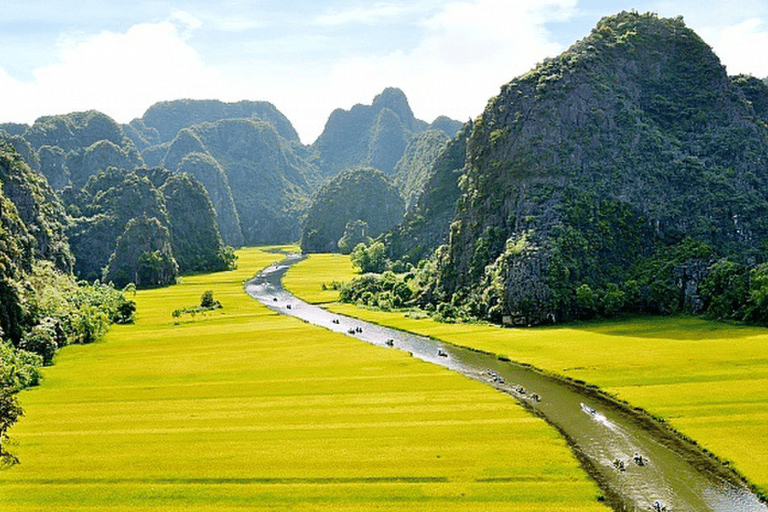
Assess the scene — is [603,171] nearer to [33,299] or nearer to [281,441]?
[281,441]

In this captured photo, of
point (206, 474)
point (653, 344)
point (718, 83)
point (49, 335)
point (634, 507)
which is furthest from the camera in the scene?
point (718, 83)

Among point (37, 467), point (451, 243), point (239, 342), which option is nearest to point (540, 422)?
point (37, 467)

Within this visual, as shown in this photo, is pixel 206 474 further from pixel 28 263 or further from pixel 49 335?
pixel 28 263

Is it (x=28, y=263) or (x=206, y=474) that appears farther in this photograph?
(x=28, y=263)

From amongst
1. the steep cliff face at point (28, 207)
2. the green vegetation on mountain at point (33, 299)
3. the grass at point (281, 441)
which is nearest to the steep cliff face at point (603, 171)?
the grass at point (281, 441)

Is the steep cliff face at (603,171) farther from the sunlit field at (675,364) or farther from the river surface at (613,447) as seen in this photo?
the river surface at (613,447)

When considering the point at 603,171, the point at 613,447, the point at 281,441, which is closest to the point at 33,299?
the point at 281,441

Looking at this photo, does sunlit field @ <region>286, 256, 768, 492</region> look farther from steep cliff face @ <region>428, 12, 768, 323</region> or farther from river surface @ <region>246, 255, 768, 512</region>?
steep cliff face @ <region>428, 12, 768, 323</region>
